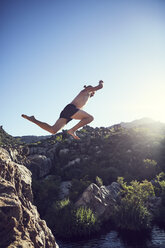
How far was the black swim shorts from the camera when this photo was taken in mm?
4184

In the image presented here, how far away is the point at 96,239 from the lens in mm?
11406

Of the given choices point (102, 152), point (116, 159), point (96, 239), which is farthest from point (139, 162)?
point (96, 239)

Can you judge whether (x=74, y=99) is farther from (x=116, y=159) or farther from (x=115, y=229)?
(x=116, y=159)

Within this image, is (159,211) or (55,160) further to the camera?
(55,160)

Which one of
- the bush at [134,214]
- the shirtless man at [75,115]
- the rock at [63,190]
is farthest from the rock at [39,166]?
the shirtless man at [75,115]

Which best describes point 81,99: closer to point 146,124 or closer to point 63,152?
point 63,152

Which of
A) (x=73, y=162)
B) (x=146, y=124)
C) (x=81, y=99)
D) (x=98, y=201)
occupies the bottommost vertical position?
(x=98, y=201)

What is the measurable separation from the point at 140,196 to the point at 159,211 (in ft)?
6.52

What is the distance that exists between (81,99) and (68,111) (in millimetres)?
425

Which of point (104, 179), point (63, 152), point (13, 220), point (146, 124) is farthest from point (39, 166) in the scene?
point (146, 124)

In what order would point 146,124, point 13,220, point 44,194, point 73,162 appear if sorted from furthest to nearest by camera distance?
point 146,124, point 73,162, point 44,194, point 13,220

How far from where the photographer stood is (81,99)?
14.3 ft

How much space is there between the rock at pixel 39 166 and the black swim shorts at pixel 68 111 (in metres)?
17.7

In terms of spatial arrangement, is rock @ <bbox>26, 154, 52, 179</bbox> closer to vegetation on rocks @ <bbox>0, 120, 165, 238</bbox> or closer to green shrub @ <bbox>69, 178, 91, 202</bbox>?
vegetation on rocks @ <bbox>0, 120, 165, 238</bbox>
